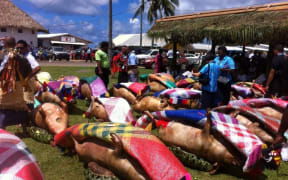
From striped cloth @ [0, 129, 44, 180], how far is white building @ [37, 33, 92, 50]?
4888cm

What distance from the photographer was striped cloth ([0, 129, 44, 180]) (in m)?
1.83

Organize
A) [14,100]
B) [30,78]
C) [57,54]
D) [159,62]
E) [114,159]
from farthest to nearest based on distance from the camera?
1. [57,54]
2. [159,62]
3. [30,78]
4. [14,100]
5. [114,159]

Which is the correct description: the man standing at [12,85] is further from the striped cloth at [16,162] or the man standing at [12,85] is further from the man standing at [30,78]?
the striped cloth at [16,162]

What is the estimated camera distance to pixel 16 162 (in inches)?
75.7

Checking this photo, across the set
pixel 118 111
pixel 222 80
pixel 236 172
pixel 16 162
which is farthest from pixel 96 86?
pixel 16 162

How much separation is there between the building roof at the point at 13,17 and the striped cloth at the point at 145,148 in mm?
32270

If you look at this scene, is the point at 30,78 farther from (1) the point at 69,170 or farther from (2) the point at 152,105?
(2) the point at 152,105

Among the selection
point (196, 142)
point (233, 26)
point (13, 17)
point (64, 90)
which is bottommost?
point (196, 142)

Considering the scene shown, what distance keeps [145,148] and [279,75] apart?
5.01 m

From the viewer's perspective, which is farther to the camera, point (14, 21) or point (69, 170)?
point (14, 21)

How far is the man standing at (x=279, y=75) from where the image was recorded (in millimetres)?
6090

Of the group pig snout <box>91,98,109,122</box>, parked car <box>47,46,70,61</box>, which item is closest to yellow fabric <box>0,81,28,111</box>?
pig snout <box>91,98,109,122</box>

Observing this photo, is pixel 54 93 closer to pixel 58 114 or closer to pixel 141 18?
pixel 58 114

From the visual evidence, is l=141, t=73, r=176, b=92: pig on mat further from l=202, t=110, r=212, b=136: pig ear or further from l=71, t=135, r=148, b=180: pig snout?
l=71, t=135, r=148, b=180: pig snout
